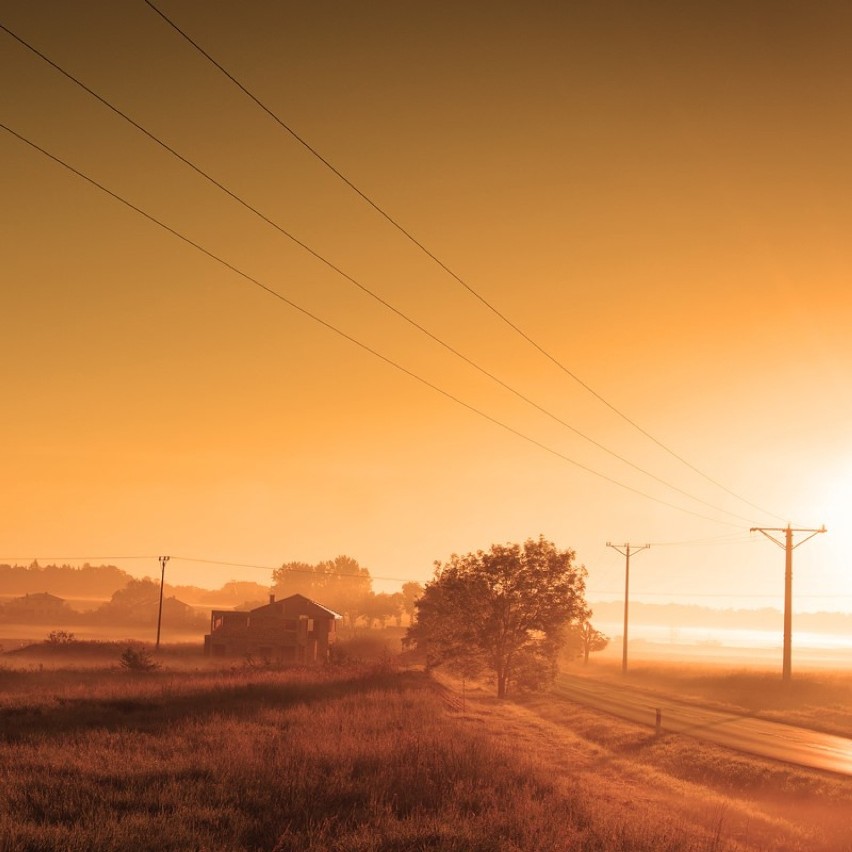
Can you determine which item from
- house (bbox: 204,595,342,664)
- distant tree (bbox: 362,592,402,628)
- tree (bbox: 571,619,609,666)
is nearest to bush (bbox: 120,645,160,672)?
house (bbox: 204,595,342,664)

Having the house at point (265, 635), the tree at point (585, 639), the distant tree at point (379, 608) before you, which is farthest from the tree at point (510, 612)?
the distant tree at point (379, 608)

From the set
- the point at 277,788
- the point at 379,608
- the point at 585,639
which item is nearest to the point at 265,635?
the point at 585,639

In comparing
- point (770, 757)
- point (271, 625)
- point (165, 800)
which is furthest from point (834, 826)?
point (271, 625)

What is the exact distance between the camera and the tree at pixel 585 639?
328ft

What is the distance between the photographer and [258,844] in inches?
422

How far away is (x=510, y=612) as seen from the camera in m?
44.8

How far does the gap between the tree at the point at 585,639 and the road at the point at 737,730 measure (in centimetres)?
4354

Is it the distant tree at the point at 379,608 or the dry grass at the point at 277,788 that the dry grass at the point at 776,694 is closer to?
the dry grass at the point at 277,788

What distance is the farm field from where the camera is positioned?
11.2 m

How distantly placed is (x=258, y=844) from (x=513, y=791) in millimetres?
5626

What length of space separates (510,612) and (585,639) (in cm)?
7160

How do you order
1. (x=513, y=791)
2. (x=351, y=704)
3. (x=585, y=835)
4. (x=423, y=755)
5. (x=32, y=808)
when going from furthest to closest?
(x=351, y=704) < (x=423, y=755) < (x=513, y=791) < (x=585, y=835) < (x=32, y=808)

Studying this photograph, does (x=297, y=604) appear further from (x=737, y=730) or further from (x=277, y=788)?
(x=277, y=788)

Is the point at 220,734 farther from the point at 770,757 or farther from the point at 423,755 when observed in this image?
the point at 770,757
